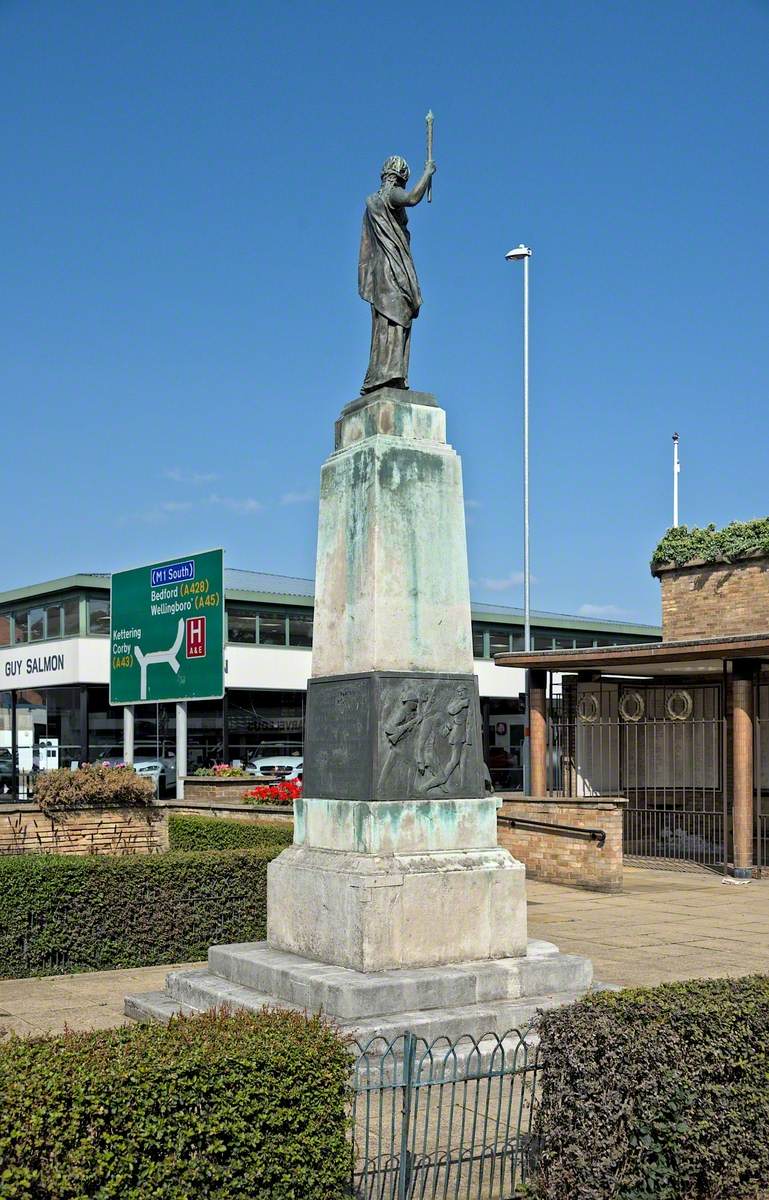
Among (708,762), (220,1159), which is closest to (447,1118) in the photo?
(220,1159)

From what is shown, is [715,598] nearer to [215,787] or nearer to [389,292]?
[215,787]

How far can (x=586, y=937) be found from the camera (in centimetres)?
1342

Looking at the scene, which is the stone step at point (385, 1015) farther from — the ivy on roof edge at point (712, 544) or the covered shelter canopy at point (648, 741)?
the ivy on roof edge at point (712, 544)

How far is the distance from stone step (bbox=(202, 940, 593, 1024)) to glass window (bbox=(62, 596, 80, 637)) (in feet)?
100

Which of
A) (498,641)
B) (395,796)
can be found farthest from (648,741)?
(498,641)

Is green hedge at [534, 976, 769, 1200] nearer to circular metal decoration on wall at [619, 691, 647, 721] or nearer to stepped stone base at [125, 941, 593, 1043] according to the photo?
stepped stone base at [125, 941, 593, 1043]

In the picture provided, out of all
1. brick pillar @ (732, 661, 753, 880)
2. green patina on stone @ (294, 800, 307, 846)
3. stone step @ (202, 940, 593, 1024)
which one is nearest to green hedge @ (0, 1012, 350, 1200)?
stone step @ (202, 940, 593, 1024)

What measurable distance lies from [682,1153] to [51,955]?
751cm

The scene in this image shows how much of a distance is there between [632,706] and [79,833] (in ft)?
36.6

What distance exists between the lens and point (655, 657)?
2070 centimetres

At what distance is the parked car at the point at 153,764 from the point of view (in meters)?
38.6

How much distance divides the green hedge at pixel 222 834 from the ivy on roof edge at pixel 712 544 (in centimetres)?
1129

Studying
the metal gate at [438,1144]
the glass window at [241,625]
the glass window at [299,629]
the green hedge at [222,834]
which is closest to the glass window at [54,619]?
the glass window at [241,625]

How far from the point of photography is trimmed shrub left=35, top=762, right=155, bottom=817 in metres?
18.2
